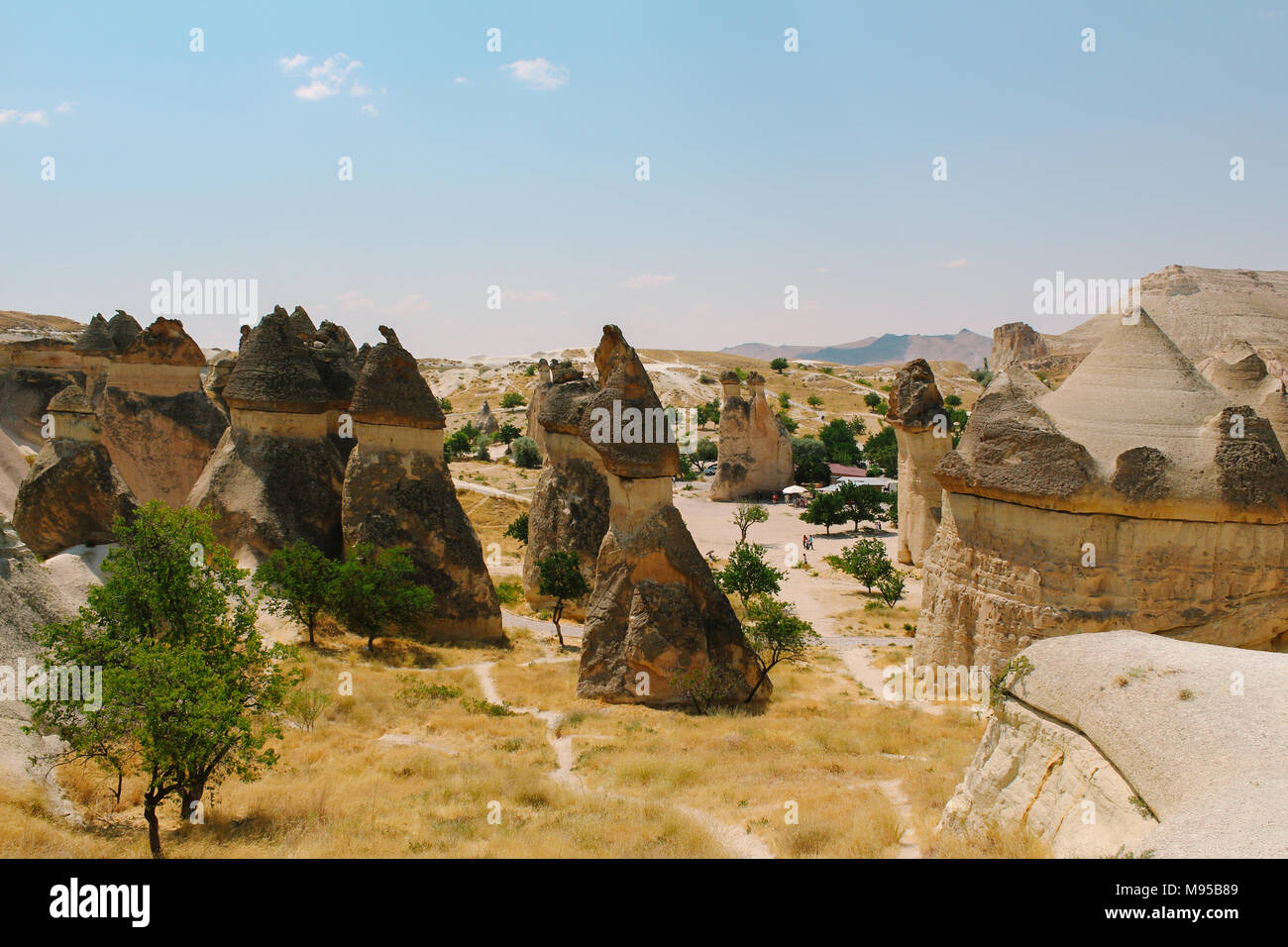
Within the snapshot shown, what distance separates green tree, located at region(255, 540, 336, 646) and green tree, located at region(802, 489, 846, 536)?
26105 mm

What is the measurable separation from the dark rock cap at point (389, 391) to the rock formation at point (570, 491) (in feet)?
13.5

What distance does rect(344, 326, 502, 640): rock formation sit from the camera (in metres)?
17.8

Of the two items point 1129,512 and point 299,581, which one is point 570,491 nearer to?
point 299,581

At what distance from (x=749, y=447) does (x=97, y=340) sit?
3218 cm

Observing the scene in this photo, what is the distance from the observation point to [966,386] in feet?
309

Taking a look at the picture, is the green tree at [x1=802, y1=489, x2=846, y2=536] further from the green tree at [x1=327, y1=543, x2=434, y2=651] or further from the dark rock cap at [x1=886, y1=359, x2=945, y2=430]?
the green tree at [x1=327, y1=543, x2=434, y2=651]

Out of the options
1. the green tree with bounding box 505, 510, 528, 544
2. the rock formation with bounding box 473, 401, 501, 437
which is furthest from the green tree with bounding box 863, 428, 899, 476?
the green tree with bounding box 505, 510, 528, 544

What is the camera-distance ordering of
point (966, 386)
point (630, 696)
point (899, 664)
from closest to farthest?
point (630, 696) < point (899, 664) < point (966, 386)

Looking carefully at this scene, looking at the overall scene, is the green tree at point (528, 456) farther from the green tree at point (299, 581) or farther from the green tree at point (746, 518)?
the green tree at point (299, 581)

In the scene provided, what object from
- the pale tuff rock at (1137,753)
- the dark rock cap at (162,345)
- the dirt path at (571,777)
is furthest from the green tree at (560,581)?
the pale tuff rock at (1137,753)

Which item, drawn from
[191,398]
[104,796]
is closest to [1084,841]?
[104,796]

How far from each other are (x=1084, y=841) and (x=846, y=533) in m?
33.4

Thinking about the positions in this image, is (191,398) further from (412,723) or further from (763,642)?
(763,642)

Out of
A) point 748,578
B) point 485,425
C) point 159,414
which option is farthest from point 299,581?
point 485,425
